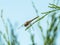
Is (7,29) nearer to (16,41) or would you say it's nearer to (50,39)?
(16,41)

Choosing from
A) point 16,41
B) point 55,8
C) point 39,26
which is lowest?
point 16,41

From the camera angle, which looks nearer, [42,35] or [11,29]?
[42,35]

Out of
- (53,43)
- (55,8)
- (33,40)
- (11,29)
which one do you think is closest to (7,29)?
(11,29)

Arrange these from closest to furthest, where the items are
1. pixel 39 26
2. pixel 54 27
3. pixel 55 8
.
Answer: pixel 55 8
pixel 54 27
pixel 39 26

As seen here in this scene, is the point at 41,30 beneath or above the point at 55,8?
beneath

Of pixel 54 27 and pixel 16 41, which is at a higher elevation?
pixel 54 27

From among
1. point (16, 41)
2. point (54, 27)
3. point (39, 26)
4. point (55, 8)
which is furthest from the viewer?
point (16, 41)

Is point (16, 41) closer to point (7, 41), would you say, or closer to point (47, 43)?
point (7, 41)

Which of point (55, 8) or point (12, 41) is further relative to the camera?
point (12, 41)

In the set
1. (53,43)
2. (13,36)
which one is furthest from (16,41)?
(53,43)
